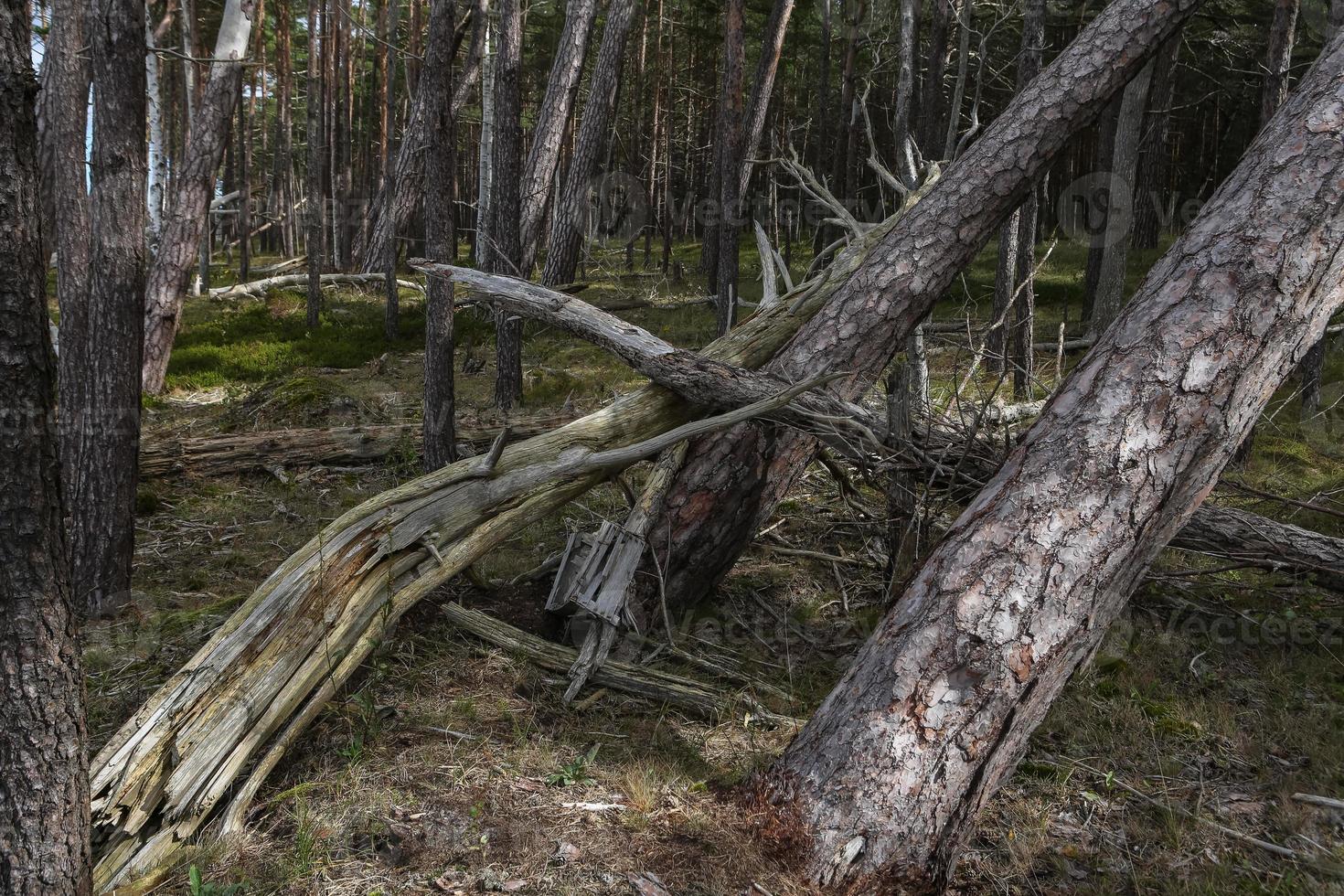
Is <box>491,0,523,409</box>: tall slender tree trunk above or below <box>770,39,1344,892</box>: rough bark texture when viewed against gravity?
above

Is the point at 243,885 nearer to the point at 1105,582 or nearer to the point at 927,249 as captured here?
the point at 1105,582

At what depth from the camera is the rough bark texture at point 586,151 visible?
1016 cm

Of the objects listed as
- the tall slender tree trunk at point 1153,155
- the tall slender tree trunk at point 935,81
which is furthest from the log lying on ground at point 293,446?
the tall slender tree trunk at point 1153,155

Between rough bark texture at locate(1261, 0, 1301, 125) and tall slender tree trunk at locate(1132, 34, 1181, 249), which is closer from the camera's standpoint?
rough bark texture at locate(1261, 0, 1301, 125)

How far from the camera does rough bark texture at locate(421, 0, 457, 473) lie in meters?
5.86

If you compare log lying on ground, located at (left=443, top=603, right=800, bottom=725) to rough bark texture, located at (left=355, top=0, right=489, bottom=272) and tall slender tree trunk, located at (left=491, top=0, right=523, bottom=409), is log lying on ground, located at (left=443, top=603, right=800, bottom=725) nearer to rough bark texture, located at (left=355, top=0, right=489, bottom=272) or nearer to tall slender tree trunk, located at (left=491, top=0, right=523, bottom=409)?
tall slender tree trunk, located at (left=491, top=0, right=523, bottom=409)

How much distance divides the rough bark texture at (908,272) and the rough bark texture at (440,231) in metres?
2.36

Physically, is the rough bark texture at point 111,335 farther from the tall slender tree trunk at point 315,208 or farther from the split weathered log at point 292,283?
the split weathered log at point 292,283

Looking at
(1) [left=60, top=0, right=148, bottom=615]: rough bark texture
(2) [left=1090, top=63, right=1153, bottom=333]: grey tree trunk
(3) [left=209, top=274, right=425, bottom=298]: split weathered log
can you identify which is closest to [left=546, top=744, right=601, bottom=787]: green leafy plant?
(1) [left=60, top=0, right=148, bottom=615]: rough bark texture

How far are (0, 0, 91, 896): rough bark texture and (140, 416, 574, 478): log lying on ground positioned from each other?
503 cm

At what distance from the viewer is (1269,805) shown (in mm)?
3488

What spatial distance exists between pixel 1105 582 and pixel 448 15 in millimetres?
5334

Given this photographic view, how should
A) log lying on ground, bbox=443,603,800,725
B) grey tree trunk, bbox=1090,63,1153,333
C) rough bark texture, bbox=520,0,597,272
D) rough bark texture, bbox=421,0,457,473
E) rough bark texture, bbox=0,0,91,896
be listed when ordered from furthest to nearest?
grey tree trunk, bbox=1090,63,1153,333
rough bark texture, bbox=520,0,597,272
rough bark texture, bbox=421,0,457,473
log lying on ground, bbox=443,603,800,725
rough bark texture, bbox=0,0,91,896

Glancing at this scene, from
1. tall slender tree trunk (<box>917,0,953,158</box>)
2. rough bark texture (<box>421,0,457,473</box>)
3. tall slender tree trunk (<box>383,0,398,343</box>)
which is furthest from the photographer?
tall slender tree trunk (<box>383,0,398,343</box>)
